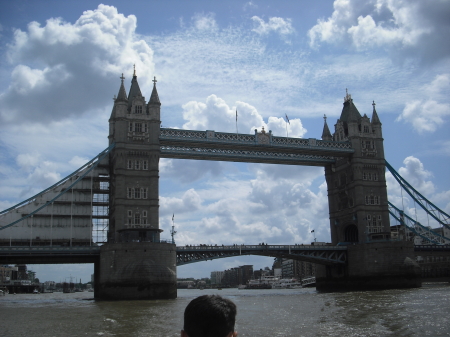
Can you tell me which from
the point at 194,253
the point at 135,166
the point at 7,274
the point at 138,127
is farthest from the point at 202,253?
the point at 7,274

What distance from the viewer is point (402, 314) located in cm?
3359

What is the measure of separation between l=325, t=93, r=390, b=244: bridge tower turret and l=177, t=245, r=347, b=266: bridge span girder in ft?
14.6

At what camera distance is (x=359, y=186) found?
7831cm

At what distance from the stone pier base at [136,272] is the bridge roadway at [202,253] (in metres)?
3.91

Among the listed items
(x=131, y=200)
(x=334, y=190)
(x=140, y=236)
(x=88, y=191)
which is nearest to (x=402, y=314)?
(x=140, y=236)

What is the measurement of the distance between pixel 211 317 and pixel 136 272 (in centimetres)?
5544

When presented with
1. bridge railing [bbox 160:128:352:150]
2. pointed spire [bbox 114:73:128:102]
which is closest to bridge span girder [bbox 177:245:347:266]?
bridge railing [bbox 160:128:352:150]

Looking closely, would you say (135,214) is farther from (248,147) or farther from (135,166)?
(248,147)

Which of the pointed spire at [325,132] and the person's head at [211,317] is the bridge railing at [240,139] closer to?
the pointed spire at [325,132]

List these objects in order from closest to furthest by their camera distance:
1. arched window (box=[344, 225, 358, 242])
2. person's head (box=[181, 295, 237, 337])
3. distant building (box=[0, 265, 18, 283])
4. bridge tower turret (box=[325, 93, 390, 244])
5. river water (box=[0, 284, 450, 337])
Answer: person's head (box=[181, 295, 237, 337])
river water (box=[0, 284, 450, 337])
bridge tower turret (box=[325, 93, 390, 244])
arched window (box=[344, 225, 358, 242])
distant building (box=[0, 265, 18, 283])

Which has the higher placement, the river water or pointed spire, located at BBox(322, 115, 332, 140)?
pointed spire, located at BBox(322, 115, 332, 140)

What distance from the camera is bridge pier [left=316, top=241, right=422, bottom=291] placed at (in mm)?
71500

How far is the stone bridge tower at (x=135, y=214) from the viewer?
59.1 metres

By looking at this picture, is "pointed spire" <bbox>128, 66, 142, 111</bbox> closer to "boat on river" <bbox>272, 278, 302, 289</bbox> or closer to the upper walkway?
the upper walkway
